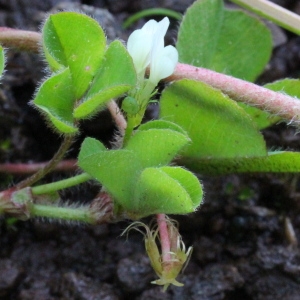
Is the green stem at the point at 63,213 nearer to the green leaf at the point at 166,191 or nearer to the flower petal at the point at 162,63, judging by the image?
the green leaf at the point at 166,191

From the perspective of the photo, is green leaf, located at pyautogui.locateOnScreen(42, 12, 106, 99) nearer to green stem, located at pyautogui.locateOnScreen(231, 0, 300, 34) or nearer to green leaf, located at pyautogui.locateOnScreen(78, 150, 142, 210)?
green leaf, located at pyautogui.locateOnScreen(78, 150, 142, 210)

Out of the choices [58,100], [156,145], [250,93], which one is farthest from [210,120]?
[58,100]

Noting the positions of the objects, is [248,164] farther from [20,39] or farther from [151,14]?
[151,14]

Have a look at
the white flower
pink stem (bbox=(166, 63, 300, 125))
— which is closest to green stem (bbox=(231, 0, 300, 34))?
pink stem (bbox=(166, 63, 300, 125))

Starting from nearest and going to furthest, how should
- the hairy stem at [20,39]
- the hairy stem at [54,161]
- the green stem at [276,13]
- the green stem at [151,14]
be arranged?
the hairy stem at [54,161]
the hairy stem at [20,39]
the green stem at [276,13]
the green stem at [151,14]

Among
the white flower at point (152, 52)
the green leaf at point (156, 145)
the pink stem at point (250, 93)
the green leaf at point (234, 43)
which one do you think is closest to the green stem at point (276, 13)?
the green leaf at point (234, 43)

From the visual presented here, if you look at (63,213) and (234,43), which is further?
(234,43)

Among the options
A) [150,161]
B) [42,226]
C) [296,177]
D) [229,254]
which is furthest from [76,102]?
[296,177]
